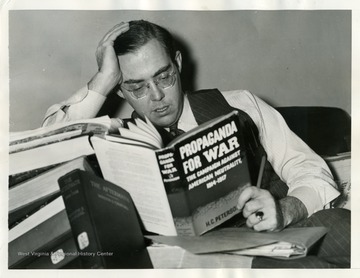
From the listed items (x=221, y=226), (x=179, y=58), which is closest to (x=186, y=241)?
(x=221, y=226)

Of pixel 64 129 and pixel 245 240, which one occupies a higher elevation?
pixel 64 129

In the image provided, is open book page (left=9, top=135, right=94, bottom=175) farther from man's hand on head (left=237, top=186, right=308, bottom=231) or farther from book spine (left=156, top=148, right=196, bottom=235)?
man's hand on head (left=237, top=186, right=308, bottom=231)

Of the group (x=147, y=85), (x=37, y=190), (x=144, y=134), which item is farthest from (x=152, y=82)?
(x=37, y=190)

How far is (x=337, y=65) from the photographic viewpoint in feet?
2.52

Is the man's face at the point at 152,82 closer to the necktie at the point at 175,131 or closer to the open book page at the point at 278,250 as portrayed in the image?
the necktie at the point at 175,131

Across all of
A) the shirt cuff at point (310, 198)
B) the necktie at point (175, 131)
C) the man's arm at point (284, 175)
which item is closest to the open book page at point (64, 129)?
the necktie at point (175, 131)

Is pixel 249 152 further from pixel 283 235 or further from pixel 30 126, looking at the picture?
pixel 30 126

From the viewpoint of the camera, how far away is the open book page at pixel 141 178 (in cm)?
64

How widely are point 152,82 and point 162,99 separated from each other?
0.11 feet

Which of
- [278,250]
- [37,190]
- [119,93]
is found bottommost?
[278,250]

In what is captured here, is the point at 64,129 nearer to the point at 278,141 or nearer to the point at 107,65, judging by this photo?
the point at 107,65

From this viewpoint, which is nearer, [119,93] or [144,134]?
[144,134]

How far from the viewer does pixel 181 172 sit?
2.08ft

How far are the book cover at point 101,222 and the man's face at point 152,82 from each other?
0.16m
